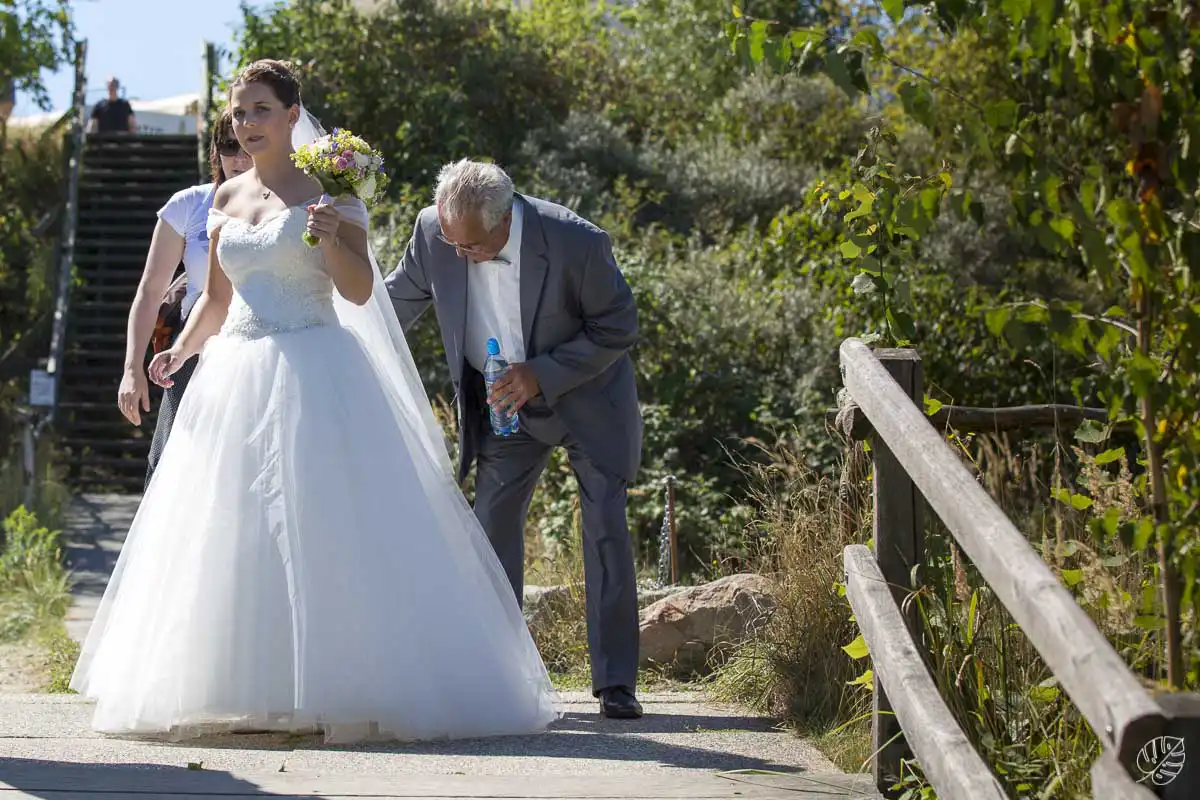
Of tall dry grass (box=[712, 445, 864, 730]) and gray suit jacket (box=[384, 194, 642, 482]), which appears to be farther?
gray suit jacket (box=[384, 194, 642, 482])

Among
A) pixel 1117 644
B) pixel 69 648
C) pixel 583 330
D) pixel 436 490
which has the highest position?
pixel 583 330

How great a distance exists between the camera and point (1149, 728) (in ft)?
7.01

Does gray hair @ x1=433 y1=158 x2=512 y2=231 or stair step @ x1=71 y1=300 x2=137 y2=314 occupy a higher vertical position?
stair step @ x1=71 y1=300 x2=137 y2=314

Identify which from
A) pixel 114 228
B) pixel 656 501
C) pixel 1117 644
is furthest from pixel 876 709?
pixel 114 228

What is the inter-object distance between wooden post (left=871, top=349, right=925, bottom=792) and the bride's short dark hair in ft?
7.52

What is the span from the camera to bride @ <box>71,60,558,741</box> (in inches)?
177

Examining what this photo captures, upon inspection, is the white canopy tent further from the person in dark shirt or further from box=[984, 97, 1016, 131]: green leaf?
box=[984, 97, 1016, 131]: green leaf

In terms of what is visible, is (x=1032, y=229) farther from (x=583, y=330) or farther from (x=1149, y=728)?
(x=583, y=330)

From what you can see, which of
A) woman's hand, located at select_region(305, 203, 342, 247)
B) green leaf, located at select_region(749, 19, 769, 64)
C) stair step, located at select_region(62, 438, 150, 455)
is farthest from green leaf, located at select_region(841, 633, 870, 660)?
stair step, located at select_region(62, 438, 150, 455)

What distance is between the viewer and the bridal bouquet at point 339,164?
4805mm

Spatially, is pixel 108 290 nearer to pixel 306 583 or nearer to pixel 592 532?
pixel 592 532

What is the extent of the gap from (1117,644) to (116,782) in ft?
7.65

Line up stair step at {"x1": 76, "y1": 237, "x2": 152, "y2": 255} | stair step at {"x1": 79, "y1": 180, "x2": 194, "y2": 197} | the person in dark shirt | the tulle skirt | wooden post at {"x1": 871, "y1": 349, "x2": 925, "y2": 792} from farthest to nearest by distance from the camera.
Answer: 1. the person in dark shirt
2. stair step at {"x1": 79, "y1": 180, "x2": 194, "y2": 197}
3. stair step at {"x1": 76, "y1": 237, "x2": 152, "y2": 255}
4. the tulle skirt
5. wooden post at {"x1": 871, "y1": 349, "x2": 925, "y2": 792}

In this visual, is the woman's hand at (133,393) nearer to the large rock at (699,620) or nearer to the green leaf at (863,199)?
the large rock at (699,620)
